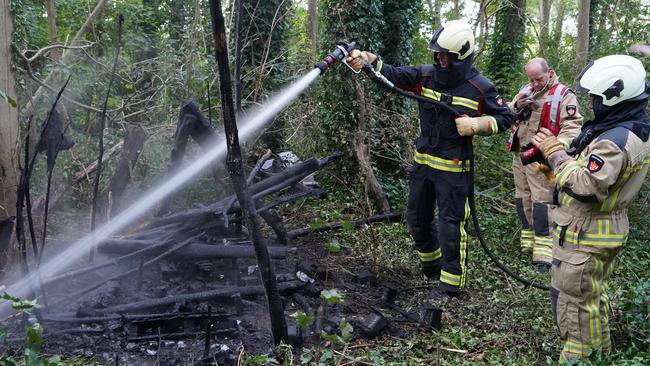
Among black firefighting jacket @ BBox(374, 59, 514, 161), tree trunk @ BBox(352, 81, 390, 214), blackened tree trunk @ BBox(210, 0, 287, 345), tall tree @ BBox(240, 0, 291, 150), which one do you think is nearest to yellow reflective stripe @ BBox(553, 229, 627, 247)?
black firefighting jacket @ BBox(374, 59, 514, 161)

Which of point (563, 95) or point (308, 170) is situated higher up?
point (563, 95)

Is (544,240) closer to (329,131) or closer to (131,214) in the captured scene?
(329,131)

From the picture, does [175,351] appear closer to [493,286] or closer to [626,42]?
[493,286]

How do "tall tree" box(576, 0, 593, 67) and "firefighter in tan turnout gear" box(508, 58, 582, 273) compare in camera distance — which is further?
"tall tree" box(576, 0, 593, 67)

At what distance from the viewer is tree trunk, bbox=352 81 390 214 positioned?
6719 mm

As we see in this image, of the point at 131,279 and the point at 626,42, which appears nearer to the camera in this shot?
the point at 131,279

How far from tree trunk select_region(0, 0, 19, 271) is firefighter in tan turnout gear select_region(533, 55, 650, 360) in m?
4.35

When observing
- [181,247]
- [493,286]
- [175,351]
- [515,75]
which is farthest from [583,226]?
[515,75]

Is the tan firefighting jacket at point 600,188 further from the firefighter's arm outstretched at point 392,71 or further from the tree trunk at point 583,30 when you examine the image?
the tree trunk at point 583,30

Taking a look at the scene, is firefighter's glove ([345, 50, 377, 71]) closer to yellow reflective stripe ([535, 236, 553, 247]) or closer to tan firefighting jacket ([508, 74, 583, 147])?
tan firefighting jacket ([508, 74, 583, 147])

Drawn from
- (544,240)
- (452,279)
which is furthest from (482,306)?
(544,240)

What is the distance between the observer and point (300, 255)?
5.78 meters

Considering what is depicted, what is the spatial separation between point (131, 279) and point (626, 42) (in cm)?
796

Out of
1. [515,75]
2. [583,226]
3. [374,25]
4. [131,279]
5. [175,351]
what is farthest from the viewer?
[515,75]
